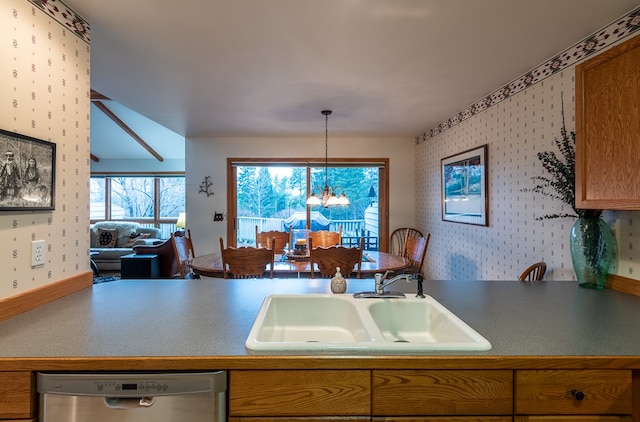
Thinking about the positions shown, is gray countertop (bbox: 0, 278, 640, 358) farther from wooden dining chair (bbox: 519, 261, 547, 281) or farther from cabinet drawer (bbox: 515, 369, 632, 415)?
wooden dining chair (bbox: 519, 261, 547, 281)

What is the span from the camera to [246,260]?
247 centimetres

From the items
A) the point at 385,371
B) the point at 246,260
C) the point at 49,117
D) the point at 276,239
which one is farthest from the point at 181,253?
the point at 385,371

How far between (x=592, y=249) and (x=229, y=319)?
182cm

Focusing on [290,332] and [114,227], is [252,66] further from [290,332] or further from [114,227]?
[114,227]

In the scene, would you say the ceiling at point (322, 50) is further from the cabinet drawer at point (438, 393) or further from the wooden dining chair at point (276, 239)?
the cabinet drawer at point (438, 393)

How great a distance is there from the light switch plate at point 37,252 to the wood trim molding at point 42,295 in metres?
0.11

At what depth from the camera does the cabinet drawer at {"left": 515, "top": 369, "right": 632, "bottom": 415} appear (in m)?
0.93

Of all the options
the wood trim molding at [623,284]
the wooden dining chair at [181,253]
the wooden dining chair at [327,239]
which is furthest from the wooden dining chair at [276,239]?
the wood trim molding at [623,284]

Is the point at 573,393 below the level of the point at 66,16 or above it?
below

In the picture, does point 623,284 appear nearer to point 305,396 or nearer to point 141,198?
point 305,396

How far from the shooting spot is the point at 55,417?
3.00 feet

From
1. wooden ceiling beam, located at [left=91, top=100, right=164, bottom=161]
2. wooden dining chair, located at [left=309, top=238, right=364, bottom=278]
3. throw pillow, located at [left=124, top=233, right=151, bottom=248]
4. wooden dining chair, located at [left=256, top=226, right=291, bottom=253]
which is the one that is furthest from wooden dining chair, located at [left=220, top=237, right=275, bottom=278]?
throw pillow, located at [left=124, top=233, right=151, bottom=248]

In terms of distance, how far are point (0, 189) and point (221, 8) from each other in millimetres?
1230

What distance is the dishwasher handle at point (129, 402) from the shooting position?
3.02 ft
